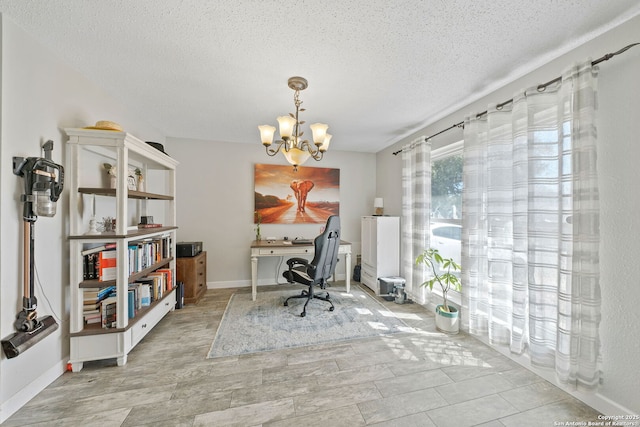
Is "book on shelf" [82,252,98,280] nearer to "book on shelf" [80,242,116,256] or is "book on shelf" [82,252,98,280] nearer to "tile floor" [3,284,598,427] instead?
"book on shelf" [80,242,116,256]

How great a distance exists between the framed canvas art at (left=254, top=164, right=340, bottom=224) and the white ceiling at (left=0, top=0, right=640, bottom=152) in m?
1.49

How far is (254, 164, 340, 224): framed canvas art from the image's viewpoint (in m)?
3.90

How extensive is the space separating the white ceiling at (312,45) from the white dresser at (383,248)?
1.73m

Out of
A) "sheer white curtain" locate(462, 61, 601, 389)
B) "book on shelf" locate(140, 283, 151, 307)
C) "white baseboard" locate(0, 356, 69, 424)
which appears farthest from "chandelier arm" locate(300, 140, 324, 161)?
"white baseboard" locate(0, 356, 69, 424)

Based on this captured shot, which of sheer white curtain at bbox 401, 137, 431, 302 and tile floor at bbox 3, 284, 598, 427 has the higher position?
sheer white curtain at bbox 401, 137, 431, 302

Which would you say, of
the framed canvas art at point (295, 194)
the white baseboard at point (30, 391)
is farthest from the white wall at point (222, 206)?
the white baseboard at point (30, 391)

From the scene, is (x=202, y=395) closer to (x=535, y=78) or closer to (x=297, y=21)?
(x=297, y=21)

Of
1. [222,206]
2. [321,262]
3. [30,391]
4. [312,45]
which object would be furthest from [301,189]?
[30,391]

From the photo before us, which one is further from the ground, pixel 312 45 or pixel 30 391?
pixel 312 45

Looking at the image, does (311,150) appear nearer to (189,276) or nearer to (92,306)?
(92,306)

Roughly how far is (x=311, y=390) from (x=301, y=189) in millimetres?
2969

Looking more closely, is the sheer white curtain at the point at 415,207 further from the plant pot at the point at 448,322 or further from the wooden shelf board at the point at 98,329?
the wooden shelf board at the point at 98,329

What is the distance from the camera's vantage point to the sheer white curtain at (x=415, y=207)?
297cm

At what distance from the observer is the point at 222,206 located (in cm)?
382
